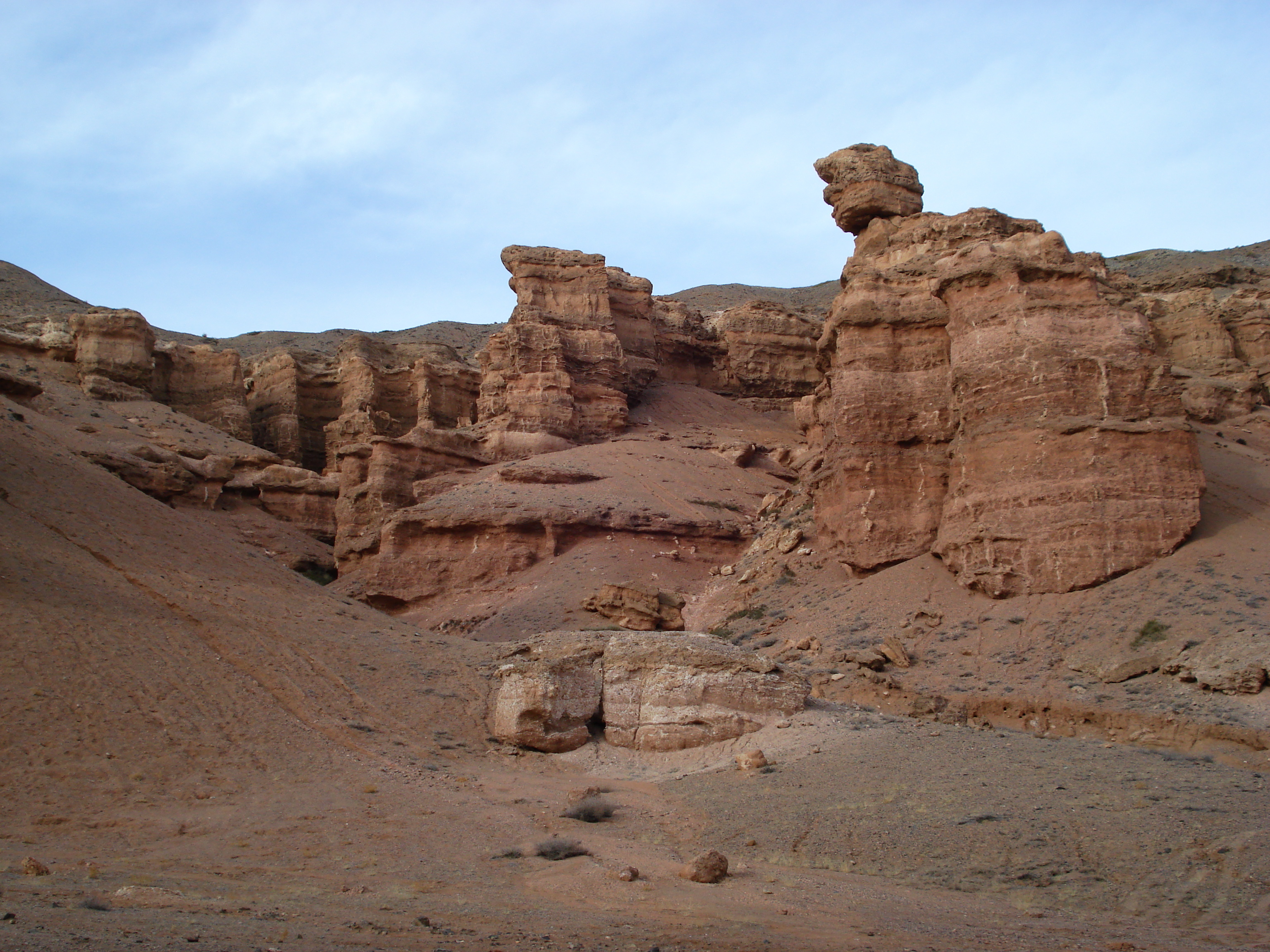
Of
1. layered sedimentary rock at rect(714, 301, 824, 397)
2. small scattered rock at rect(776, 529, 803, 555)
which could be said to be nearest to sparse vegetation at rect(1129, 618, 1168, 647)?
small scattered rock at rect(776, 529, 803, 555)

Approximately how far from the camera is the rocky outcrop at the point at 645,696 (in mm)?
12898

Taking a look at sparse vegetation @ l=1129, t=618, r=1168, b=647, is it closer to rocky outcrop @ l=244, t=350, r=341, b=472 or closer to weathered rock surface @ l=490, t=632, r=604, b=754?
weathered rock surface @ l=490, t=632, r=604, b=754

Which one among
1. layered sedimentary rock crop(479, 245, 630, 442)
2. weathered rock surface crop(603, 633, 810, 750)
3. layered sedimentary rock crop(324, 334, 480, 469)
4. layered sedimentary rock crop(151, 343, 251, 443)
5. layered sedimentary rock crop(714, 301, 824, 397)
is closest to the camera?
weathered rock surface crop(603, 633, 810, 750)

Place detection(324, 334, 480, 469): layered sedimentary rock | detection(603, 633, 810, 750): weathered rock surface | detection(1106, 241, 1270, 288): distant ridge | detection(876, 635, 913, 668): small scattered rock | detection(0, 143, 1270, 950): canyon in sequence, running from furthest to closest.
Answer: detection(1106, 241, 1270, 288): distant ridge, detection(324, 334, 480, 469): layered sedimentary rock, detection(876, 635, 913, 668): small scattered rock, detection(603, 633, 810, 750): weathered rock surface, detection(0, 143, 1270, 950): canyon

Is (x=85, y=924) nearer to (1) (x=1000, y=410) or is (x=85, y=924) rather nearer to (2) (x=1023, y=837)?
(2) (x=1023, y=837)

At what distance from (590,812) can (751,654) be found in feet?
12.9

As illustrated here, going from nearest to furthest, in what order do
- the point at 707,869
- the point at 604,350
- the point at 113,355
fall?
the point at 707,869 < the point at 604,350 < the point at 113,355

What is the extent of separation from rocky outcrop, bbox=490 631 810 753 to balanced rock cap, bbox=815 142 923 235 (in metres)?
18.8

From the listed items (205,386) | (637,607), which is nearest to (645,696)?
(637,607)

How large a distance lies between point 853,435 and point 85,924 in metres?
17.4

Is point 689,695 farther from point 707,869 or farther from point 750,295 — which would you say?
point 750,295

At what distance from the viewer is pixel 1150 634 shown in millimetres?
14742

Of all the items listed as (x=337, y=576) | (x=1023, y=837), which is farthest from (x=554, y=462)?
(x=1023, y=837)

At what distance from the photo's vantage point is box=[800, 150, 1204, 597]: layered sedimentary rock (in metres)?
16.8
